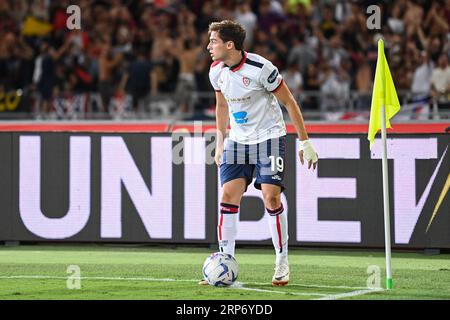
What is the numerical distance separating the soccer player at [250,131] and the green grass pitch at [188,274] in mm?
624

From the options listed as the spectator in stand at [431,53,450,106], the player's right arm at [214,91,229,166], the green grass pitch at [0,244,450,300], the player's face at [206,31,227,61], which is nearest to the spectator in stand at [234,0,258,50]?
the spectator in stand at [431,53,450,106]

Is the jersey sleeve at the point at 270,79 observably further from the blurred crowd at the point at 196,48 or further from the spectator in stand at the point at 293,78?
the spectator in stand at the point at 293,78

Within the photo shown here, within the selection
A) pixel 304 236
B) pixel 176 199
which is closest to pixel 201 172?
pixel 176 199

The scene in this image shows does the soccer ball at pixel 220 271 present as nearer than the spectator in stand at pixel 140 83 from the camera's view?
Yes

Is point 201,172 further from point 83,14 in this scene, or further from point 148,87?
point 83,14

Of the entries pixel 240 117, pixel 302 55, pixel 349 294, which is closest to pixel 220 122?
pixel 240 117

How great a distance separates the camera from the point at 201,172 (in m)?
13.7

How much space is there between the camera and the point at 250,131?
33.1 feet

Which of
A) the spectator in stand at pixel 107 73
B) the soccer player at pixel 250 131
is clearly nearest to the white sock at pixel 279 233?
the soccer player at pixel 250 131

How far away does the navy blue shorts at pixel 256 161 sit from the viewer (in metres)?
10.0

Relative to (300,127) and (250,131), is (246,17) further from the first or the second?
(300,127)

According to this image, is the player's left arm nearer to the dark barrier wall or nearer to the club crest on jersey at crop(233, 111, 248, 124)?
the club crest on jersey at crop(233, 111, 248, 124)

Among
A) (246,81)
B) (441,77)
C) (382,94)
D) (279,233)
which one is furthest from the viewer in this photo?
(441,77)

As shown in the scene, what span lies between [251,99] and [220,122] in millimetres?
601
